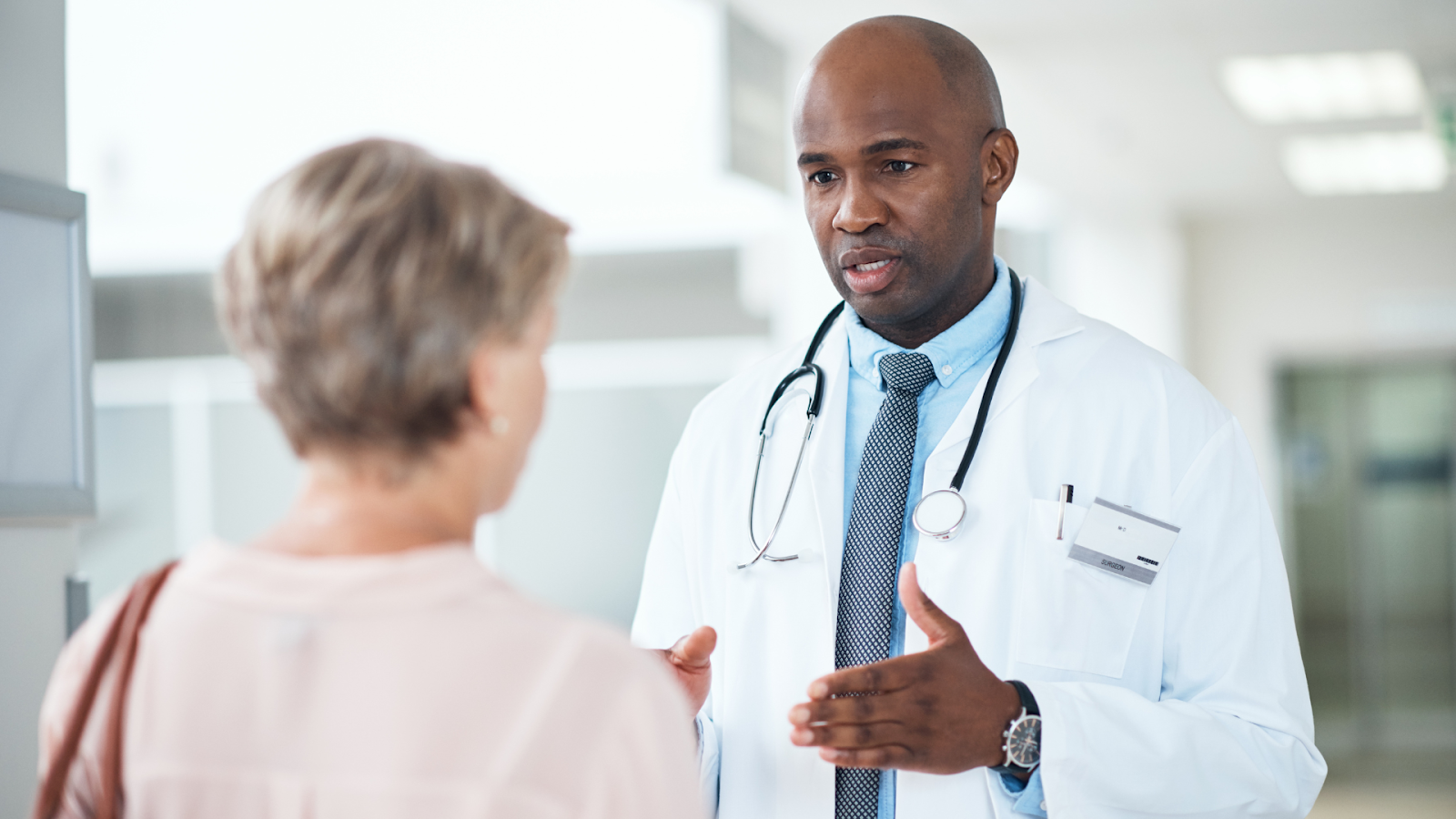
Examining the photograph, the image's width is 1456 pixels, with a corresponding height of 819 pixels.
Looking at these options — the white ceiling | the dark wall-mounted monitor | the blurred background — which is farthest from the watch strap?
the white ceiling

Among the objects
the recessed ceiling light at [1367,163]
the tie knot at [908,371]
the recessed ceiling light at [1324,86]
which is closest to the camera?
the tie knot at [908,371]

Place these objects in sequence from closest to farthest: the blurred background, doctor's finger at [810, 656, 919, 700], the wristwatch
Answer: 1. doctor's finger at [810, 656, 919, 700]
2. the wristwatch
3. the blurred background

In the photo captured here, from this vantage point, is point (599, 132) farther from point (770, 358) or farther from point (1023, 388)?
point (1023, 388)

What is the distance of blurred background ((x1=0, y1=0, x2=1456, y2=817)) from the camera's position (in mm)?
4379

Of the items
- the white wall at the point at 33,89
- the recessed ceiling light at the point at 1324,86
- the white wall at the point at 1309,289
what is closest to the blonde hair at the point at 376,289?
the white wall at the point at 33,89

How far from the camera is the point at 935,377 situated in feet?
5.40

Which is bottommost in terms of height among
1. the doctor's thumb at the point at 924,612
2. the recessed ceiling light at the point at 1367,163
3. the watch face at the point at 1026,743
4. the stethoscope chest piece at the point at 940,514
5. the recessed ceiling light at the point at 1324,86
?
the watch face at the point at 1026,743

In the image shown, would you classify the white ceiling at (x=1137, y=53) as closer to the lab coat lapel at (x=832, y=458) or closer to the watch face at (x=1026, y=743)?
the lab coat lapel at (x=832, y=458)

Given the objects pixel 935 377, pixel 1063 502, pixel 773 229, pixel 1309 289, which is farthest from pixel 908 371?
pixel 1309 289

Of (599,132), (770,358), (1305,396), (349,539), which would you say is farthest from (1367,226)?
(349,539)

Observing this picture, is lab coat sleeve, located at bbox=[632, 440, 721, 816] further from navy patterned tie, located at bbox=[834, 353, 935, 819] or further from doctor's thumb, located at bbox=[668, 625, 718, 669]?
doctor's thumb, located at bbox=[668, 625, 718, 669]

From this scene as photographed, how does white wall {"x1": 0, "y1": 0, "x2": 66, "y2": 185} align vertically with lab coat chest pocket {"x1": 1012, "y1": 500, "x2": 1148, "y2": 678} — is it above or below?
above

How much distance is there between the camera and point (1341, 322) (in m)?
7.62

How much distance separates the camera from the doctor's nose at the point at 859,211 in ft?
5.15
